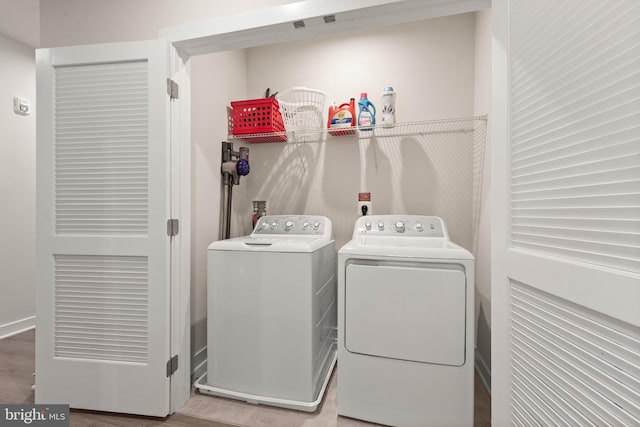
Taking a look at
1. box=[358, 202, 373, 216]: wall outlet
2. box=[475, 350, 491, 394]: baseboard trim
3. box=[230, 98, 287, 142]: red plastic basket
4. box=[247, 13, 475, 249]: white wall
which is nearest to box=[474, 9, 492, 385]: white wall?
box=[475, 350, 491, 394]: baseboard trim

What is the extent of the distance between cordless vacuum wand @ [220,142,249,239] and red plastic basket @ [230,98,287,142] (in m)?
0.17

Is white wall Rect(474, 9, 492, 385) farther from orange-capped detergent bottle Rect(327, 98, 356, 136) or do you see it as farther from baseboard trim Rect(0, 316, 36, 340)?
baseboard trim Rect(0, 316, 36, 340)

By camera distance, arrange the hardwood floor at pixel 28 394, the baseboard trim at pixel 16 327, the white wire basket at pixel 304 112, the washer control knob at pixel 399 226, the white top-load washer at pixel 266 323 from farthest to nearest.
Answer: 1. the baseboard trim at pixel 16 327
2. the white wire basket at pixel 304 112
3. the washer control knob at pixel 399 226
4. the white top-load washer at pixel 266 323
5. the hardwood floor at pixel 28 394

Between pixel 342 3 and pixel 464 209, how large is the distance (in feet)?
5.12

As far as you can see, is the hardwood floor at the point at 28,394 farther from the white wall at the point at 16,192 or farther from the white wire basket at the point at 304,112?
the white wire basket at the point at 304,112

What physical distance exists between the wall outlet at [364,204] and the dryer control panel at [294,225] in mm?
291

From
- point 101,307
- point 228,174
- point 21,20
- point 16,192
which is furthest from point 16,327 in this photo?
point 21,20

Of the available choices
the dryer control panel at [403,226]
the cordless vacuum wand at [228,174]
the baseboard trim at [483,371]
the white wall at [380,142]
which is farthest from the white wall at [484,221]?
the cordless vacuum wand at [228,174]

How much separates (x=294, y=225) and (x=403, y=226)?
2.62ft

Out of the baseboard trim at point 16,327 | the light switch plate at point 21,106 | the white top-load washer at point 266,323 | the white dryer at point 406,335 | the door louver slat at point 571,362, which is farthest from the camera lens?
the light switch plate at point 21,106

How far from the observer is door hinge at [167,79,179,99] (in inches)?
57.3

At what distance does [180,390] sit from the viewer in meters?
1.54

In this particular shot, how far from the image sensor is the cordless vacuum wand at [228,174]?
212 cm

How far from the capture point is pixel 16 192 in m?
2.61
